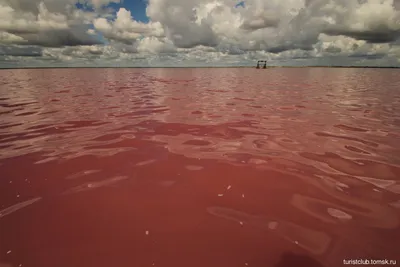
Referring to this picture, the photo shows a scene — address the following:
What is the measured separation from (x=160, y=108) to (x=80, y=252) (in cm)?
760

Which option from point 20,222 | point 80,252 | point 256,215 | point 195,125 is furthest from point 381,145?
point 20,222

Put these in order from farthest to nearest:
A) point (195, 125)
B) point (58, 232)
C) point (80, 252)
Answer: point (195, 125), point (58, 232), point (80, 252)

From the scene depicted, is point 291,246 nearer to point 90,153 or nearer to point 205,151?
point 205,151

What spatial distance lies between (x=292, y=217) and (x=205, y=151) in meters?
2.38

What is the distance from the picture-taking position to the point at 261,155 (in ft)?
15.0

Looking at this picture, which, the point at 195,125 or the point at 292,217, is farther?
the point at 195,125

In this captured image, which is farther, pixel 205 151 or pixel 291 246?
pixel 205 151

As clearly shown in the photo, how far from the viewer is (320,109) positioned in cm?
915

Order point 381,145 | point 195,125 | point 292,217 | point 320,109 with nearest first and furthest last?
point 292,217, point 381,145, point 195,125, point 320,109

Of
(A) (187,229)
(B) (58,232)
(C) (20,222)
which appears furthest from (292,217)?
(C) (20,222)

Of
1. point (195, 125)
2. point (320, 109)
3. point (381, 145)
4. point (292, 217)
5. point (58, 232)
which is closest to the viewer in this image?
point (58, 232)

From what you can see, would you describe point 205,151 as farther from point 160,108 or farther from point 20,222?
point 160,108

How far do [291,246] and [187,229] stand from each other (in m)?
1.14

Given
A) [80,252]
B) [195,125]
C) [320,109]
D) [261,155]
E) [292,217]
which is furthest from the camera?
[320,109]
